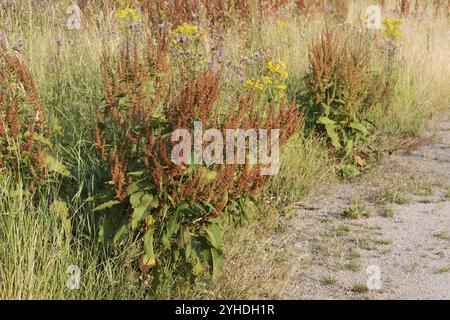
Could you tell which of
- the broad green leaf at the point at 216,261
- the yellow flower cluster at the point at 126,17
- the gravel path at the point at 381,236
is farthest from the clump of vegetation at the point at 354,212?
the yellow flower cluster at the point at 126,17

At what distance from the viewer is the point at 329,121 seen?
5.51m

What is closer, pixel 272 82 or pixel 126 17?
pixel 272 82

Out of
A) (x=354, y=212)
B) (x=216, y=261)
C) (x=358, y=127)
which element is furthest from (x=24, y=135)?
(x=358, y=127)

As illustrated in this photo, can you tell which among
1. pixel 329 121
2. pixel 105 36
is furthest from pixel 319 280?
pixel 105 36

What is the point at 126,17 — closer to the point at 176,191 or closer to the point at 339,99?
the point at 339,99

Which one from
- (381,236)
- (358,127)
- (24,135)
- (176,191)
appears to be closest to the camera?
(176,191)

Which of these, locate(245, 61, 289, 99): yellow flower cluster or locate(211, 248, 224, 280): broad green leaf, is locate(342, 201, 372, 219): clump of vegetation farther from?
locate(211, 248, 224, 280): broad green leaf

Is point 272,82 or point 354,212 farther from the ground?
point 272,82

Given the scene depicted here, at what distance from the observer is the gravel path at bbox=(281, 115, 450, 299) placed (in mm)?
3727

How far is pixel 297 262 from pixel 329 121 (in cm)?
196

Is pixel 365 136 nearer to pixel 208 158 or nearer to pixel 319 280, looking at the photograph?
pixel 319 280

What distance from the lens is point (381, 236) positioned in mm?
4398

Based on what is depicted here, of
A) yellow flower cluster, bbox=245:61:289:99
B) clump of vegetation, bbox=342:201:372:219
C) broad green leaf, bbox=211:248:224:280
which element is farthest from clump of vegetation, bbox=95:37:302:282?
yellow flower cluster, bbox=245:61:289:99
